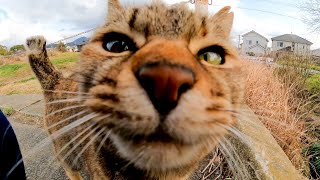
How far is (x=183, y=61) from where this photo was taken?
1.14 meters

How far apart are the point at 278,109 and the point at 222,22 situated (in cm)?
369

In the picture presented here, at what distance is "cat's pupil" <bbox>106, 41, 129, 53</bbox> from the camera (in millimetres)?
1466

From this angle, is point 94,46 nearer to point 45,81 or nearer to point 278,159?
point 45,81

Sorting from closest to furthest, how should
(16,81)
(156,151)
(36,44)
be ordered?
(156,151)
(36,44)
(16,81)

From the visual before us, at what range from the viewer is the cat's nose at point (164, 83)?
3.24 ft

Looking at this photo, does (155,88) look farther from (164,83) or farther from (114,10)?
(114,10)

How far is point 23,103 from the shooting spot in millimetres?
7227

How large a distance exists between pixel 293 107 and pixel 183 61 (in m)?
5.49

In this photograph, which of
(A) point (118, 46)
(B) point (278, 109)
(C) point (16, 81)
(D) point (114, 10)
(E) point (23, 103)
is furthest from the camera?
(C) point (16, 81)

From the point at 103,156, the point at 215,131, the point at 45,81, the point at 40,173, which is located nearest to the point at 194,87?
the point at 215,131

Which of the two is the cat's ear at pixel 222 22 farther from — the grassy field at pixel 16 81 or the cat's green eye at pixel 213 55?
the grassy field at pixel 16 81

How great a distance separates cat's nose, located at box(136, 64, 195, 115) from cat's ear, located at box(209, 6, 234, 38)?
2.31ft

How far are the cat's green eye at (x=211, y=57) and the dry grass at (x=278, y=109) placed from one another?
90.5 inches

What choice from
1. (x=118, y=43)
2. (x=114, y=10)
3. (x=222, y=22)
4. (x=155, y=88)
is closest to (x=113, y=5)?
(x=114, y=10)
